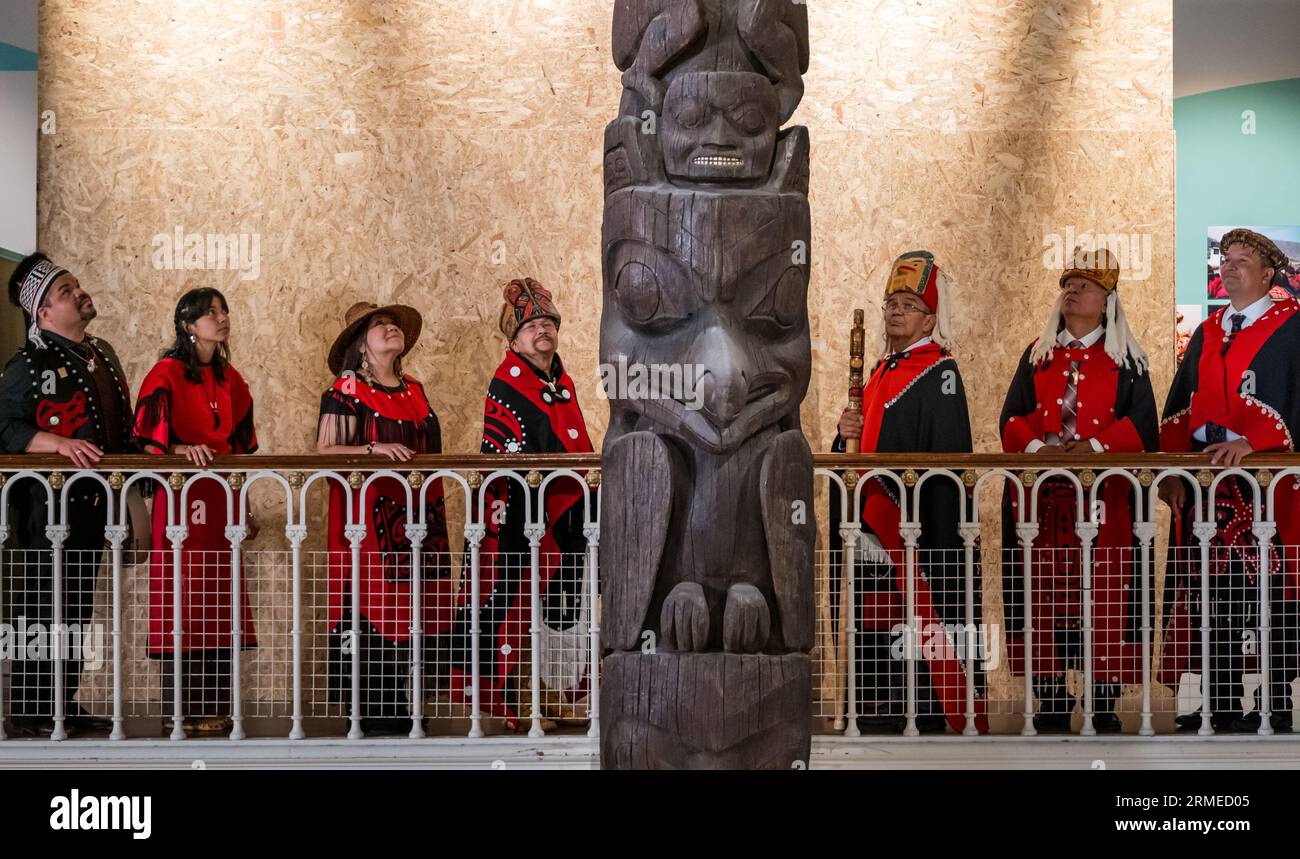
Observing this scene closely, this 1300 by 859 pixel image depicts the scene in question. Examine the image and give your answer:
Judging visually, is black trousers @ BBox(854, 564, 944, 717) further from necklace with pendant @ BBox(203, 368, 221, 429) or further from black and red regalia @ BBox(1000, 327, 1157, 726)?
necklace with pendant @ BBox(203, 368, 221, 429)

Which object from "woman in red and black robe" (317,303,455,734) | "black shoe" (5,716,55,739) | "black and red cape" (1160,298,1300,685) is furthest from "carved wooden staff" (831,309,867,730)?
"black shoe" (5,716,55,739)

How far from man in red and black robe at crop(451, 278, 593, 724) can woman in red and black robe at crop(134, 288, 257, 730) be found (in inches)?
37.0

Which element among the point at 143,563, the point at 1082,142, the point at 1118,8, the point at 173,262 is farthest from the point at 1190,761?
the point at 173,262

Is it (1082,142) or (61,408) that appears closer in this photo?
(61,408)

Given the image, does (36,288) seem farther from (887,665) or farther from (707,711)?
(887,665)

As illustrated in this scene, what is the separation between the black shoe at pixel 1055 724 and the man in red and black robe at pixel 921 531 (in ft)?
0.73

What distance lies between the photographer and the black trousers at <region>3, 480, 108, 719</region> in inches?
197

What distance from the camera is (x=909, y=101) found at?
22.4 feet

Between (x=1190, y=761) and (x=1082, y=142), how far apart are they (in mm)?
3349

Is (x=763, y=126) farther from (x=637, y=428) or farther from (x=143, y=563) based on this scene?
(x=143, y=563)

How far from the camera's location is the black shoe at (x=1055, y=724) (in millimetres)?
4891

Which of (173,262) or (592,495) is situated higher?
(173,262)

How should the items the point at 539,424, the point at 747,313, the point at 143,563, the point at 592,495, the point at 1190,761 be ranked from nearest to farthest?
the point at 747,313
the point at 1190,761
the point at 592,495
the point at 539,424
the point at 143,563

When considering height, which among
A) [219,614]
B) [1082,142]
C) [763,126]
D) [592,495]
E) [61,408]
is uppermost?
[1082,142]
